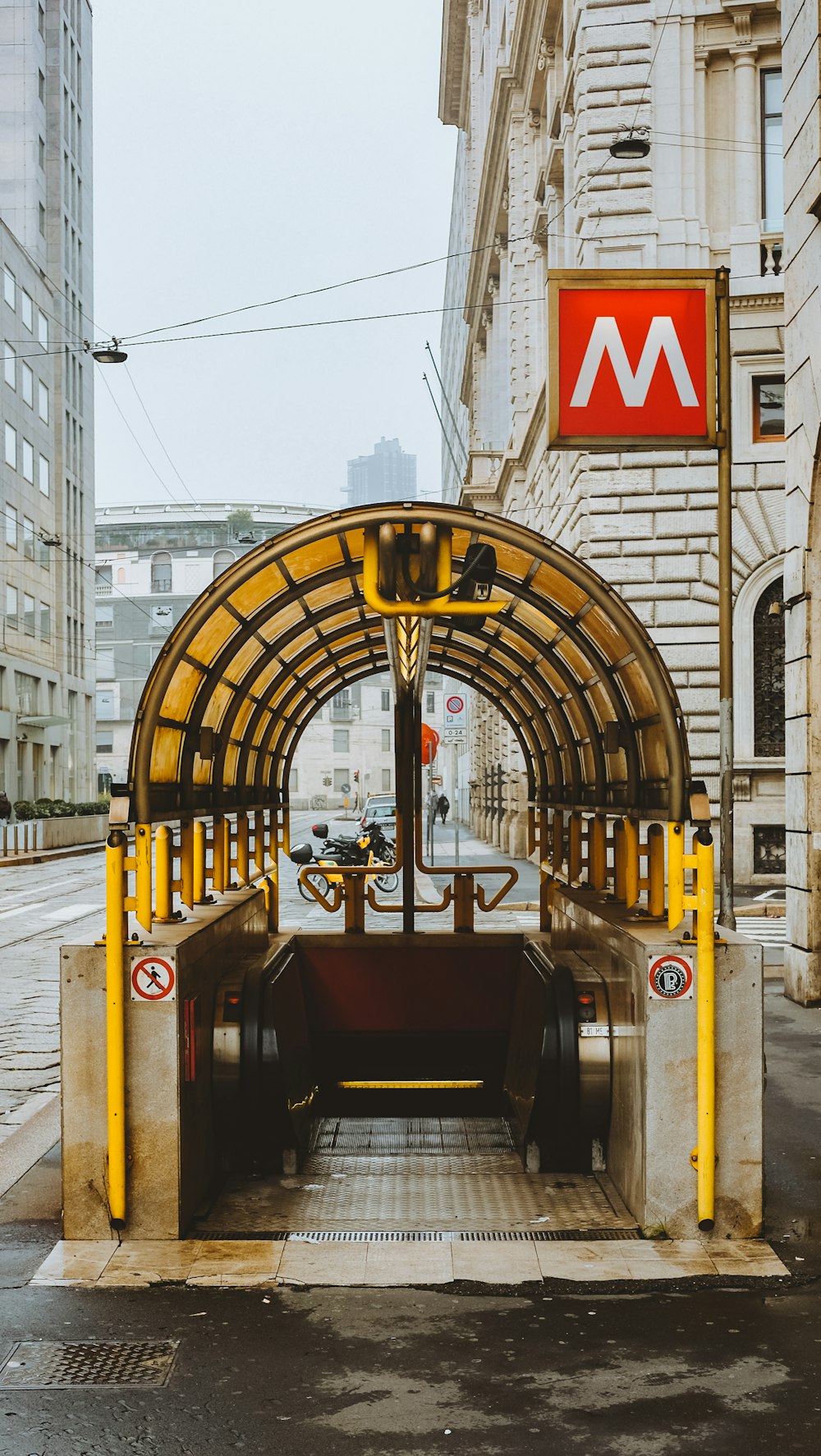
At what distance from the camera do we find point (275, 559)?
20.6 feet

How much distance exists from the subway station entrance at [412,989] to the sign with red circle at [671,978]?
1cm

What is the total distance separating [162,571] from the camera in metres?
90.4

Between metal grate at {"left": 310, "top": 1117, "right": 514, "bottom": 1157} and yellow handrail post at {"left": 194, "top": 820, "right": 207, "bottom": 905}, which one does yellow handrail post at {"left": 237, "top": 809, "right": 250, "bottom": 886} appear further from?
metal grate at {"left": 310, "top": 1117, "right": 514, "bottom": 1157}

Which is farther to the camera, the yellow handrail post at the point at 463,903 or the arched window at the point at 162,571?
the arched window at the point at 162,571

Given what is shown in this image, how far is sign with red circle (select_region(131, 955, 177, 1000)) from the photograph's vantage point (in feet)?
19.3

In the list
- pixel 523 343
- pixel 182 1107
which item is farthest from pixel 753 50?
pixel 182 1107

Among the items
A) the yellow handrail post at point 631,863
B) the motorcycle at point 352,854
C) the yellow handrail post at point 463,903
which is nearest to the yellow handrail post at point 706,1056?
the yellow handrail post at point 631,863

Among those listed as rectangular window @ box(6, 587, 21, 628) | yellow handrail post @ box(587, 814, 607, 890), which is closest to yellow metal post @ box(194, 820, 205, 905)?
yellow handrail post @ box(587, 814, 607, 890)

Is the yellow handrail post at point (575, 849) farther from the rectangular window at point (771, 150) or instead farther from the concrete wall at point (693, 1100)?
the rectangular window at point (771, 150)

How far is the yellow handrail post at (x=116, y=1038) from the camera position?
5789mm

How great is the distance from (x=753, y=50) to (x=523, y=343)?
1156cm

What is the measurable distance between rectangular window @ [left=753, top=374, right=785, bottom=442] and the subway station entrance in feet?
39.4

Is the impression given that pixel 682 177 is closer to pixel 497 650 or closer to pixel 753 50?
pixel 753 50

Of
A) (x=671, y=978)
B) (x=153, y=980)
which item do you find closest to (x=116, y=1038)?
(x=153, y=980)
